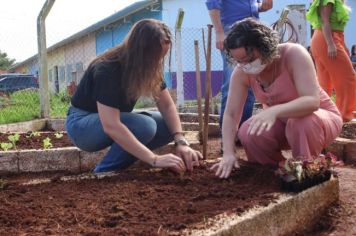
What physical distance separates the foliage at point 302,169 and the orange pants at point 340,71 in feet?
9.02

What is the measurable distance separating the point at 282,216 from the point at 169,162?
31.3 inches

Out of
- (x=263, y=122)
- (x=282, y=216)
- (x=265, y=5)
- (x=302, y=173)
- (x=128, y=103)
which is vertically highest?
(x=265, y=5)

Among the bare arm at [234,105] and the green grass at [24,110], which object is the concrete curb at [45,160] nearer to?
the bare arm at [234,105]

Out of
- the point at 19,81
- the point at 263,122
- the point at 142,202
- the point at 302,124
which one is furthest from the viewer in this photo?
the point at 19,81

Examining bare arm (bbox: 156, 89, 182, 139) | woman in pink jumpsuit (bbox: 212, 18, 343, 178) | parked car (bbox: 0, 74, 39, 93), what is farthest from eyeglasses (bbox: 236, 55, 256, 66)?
parked car (bbox: 0, 74, 39, 93)

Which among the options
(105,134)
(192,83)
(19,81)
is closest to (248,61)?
(105,134)

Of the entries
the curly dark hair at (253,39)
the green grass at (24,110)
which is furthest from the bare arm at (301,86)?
the green grass at (24,110)

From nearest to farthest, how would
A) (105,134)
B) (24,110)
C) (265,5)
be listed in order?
(105,134), (265,5), (24,110)

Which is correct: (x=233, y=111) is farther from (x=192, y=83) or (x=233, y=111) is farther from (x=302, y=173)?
(x=192, y=83)

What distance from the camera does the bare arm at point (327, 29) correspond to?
5062 mm

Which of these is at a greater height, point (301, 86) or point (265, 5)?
point (265, 5)

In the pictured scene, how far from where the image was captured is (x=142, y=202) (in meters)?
2.48

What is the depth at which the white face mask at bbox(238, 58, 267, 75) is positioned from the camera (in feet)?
9.15

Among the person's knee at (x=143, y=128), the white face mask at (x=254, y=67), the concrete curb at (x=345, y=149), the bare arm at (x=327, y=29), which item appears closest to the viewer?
the white face mask at (x=254, y=67)
